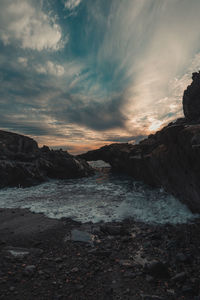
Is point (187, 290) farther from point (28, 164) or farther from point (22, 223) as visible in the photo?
point (28, 164)

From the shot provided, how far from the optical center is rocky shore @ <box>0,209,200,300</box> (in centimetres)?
292

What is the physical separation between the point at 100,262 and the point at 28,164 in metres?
17.6

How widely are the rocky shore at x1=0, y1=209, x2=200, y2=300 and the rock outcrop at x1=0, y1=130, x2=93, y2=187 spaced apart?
1201 cm

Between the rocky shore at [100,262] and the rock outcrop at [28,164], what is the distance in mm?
12007

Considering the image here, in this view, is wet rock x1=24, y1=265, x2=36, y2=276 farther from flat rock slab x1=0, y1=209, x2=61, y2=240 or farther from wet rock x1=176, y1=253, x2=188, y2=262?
wet rock x1=176, y1=253, x2=188, y2=262

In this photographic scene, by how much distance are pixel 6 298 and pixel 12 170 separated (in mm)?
16422

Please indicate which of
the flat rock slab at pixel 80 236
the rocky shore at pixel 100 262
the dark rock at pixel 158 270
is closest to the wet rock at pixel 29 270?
the rocky shore at pixel 100 262

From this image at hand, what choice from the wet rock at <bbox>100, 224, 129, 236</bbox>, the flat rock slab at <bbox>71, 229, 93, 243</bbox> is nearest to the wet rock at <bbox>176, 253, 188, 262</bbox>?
the wet rock at <bbox>100, 224, 129, 236</bbox>

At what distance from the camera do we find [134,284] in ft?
10.3

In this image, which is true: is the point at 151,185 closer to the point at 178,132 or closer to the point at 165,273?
A: the point at 178,132

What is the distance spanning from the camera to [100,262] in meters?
3.88

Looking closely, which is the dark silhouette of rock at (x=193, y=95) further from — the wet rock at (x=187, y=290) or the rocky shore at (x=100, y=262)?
the wet rock at (x=187, y=290)

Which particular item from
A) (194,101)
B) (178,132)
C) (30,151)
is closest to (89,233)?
(178,132)

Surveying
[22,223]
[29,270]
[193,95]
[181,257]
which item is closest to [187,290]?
[181,257]
